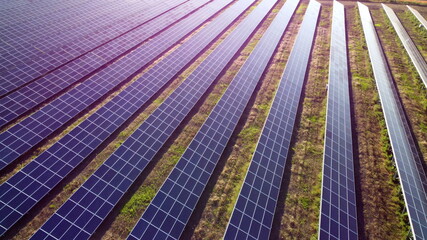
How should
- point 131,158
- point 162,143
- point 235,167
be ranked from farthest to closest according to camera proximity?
1. point 162,143
2. point 235,167
3. point 131,158

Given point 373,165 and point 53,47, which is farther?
point 53,47

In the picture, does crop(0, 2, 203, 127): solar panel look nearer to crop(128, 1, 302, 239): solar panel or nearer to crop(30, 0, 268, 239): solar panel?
crop(30, 0, 268, 239): solar panel

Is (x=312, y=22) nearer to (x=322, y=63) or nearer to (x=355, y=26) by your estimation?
(x=355, y=26)

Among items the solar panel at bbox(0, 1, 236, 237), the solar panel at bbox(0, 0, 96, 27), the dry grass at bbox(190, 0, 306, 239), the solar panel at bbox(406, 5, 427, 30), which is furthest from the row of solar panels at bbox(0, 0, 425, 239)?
the solar panel at bbox(406, 5, 427, 30)

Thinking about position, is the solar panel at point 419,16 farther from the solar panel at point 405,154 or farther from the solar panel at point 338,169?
the solar panel at point 338,169

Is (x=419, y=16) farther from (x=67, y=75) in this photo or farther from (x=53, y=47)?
(x=53, y=47)

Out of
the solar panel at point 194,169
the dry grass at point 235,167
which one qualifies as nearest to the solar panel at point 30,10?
the solar panel at point 194,169

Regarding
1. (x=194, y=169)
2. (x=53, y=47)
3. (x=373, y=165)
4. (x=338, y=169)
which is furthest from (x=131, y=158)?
(x=53, y=47)
